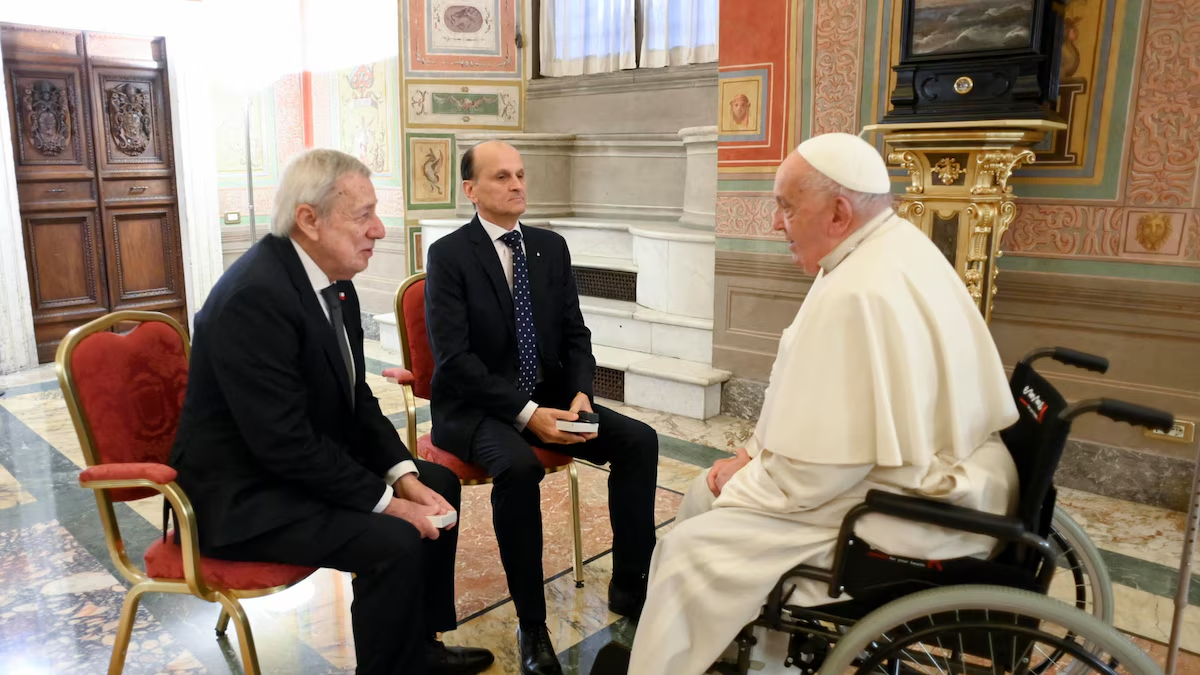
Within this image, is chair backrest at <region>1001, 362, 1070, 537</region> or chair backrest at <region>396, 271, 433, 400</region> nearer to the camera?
chair backrest at <region>1001, 362, 1070, 537</region>

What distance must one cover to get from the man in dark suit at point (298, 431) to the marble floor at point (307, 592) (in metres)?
0.57

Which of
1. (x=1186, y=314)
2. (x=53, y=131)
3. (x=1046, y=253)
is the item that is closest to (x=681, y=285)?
(x=1046, y=253)

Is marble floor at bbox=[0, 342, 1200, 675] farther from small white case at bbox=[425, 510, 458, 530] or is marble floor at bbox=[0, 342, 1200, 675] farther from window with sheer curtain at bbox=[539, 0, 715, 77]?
window with sheer curtain at bbox=[539, 0, 715, 77]

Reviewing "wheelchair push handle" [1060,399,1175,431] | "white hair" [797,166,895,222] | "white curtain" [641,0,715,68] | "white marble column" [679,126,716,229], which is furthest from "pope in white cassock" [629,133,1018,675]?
"white curtain" [641,0,715,68]

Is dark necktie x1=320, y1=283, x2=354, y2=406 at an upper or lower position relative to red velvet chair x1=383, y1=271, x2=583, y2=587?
upper

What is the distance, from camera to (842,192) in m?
1.70

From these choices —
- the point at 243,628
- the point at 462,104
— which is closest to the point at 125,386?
the point at 243,628

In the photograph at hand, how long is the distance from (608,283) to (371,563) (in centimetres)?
368

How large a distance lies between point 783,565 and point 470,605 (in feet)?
4.02

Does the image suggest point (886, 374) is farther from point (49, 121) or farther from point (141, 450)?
point (49, 121)

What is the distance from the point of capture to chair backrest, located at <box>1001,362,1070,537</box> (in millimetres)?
1456

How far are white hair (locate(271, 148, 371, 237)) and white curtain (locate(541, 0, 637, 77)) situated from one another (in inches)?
177

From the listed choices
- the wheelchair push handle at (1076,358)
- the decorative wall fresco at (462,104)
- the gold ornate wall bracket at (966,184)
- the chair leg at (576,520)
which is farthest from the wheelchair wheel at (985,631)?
the decorative wall fresco at (462,104)

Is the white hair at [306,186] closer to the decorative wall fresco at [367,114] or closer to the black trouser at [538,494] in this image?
the black trouser at [538,494]
